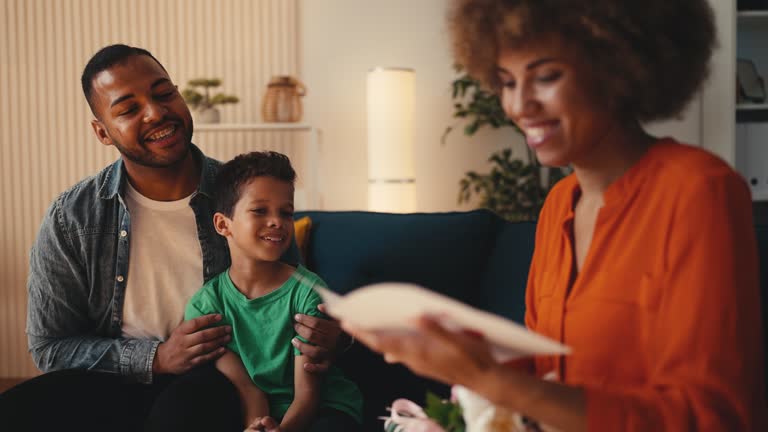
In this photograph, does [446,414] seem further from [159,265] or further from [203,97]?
[203,97]

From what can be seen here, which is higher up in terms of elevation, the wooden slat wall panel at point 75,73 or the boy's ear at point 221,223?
the wooden slat wall panel at point 75,73

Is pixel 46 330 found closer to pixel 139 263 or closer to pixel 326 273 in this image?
pixel 139 263

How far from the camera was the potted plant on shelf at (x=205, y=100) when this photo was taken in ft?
11.9

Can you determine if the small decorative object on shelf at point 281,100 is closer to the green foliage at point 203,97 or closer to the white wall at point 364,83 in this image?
the green foliage at point 203,97

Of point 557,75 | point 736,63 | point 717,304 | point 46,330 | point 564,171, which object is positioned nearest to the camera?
point 717,304

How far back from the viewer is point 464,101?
3.90m

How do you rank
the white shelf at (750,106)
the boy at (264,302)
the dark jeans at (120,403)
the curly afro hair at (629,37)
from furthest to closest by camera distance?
the white shelf at (750,106)
the boy at (264,302)
the dark jeans at (120,403)
the curly afro hair at (629,37)

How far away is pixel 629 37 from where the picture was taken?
3.15 ft

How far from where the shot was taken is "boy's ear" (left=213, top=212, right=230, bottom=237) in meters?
1.70

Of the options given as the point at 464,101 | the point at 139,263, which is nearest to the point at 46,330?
the point at 139,263

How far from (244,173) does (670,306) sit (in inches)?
42.6

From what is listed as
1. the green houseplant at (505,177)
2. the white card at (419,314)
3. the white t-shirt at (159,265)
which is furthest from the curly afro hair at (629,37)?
the green houseplant at (505,177)

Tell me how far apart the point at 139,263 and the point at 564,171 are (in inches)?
101

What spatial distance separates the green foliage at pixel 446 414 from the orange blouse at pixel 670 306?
17 centimetres
